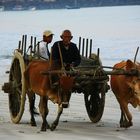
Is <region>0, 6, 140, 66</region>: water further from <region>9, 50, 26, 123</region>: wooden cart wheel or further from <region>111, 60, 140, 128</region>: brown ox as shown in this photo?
<region>111, 60, 140, 128</region>: brown ox

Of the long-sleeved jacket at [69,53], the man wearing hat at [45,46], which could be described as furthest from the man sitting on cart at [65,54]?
the man wearing hat at [45,46]

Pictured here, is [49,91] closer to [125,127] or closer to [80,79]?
[80,79]

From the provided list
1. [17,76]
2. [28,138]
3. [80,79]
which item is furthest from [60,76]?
[17,76]

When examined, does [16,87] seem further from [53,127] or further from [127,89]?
[127,89]

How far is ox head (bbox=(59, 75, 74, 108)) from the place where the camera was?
10.8m

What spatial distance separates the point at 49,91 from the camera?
1128 cm

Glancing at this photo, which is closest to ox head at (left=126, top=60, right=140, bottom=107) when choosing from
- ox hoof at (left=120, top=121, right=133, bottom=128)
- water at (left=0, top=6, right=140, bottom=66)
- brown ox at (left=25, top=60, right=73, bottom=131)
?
ox hoof at (left=120, top=121, right=133, bottom=128)

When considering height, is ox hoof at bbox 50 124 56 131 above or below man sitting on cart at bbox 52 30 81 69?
below

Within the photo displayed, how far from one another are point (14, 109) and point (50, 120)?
76cm

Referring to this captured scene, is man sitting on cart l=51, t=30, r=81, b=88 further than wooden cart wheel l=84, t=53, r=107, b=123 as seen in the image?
No

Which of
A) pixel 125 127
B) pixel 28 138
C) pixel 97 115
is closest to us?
pixel 28 138

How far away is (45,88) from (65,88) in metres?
0.56

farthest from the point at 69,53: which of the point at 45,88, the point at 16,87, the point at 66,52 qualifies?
the point at 16,87

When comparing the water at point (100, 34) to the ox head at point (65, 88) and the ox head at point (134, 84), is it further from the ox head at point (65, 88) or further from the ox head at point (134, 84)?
the ox head at point (65, 88)
